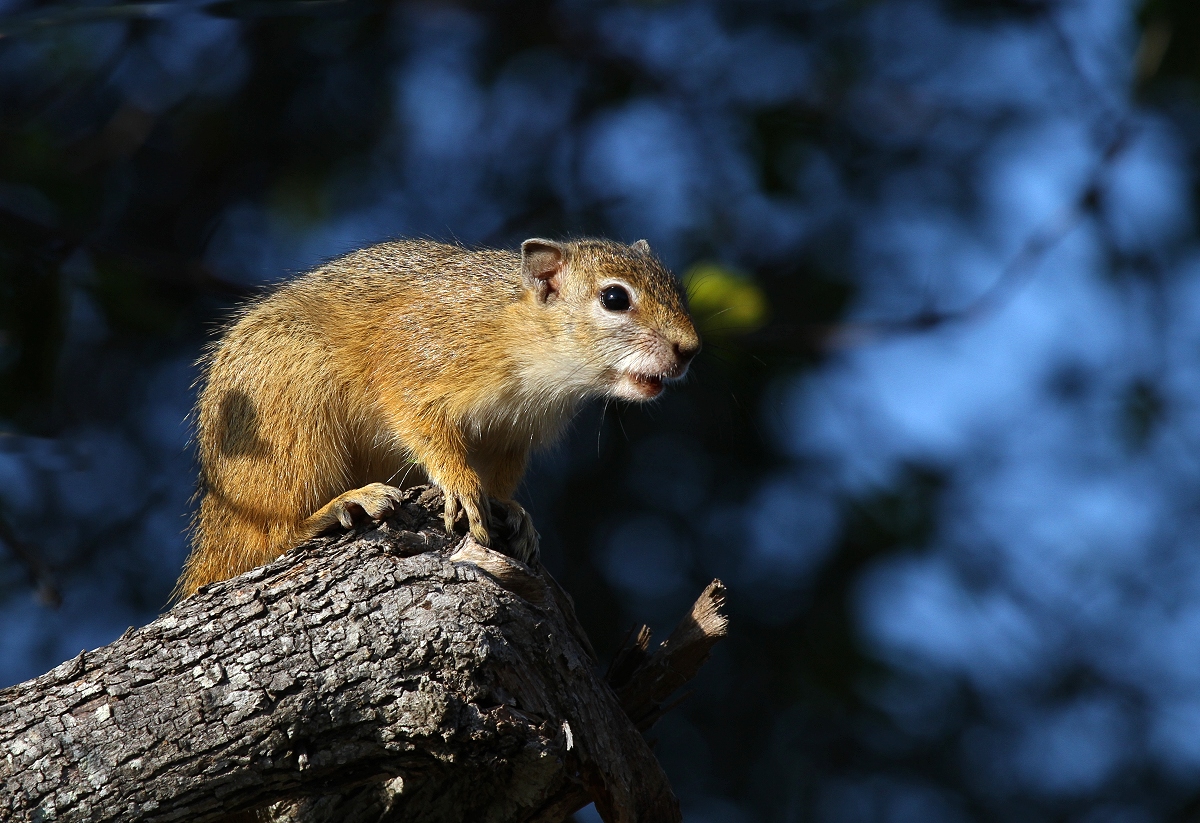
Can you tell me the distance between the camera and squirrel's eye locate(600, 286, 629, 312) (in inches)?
204

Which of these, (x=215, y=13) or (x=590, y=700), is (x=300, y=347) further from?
(x=590, y=700)

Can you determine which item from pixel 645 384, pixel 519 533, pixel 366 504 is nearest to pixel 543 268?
pixel 645 384

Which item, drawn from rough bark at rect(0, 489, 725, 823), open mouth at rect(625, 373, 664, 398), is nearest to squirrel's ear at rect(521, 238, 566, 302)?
open mouth at rect(625, 373, 664, 398)

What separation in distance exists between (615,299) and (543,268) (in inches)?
14.9

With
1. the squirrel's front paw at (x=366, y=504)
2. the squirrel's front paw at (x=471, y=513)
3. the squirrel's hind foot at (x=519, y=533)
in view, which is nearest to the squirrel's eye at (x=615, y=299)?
the squirrel's hind foot at (x=519, y=533)

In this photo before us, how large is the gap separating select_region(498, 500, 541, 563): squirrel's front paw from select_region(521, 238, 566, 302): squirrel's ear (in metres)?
1.05

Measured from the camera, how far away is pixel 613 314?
5.15 metres

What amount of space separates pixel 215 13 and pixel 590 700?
8.47ft

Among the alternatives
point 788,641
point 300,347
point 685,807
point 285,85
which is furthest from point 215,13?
point 685,807

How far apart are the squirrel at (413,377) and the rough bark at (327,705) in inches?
30.2

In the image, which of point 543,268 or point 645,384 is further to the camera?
point 543,268

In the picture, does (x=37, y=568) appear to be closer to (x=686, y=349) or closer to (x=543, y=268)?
(x=543, y=268)

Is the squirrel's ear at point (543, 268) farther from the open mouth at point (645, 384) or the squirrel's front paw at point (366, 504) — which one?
the squirrel's front paw at point (366, 504)

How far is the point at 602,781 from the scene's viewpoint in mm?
3803
